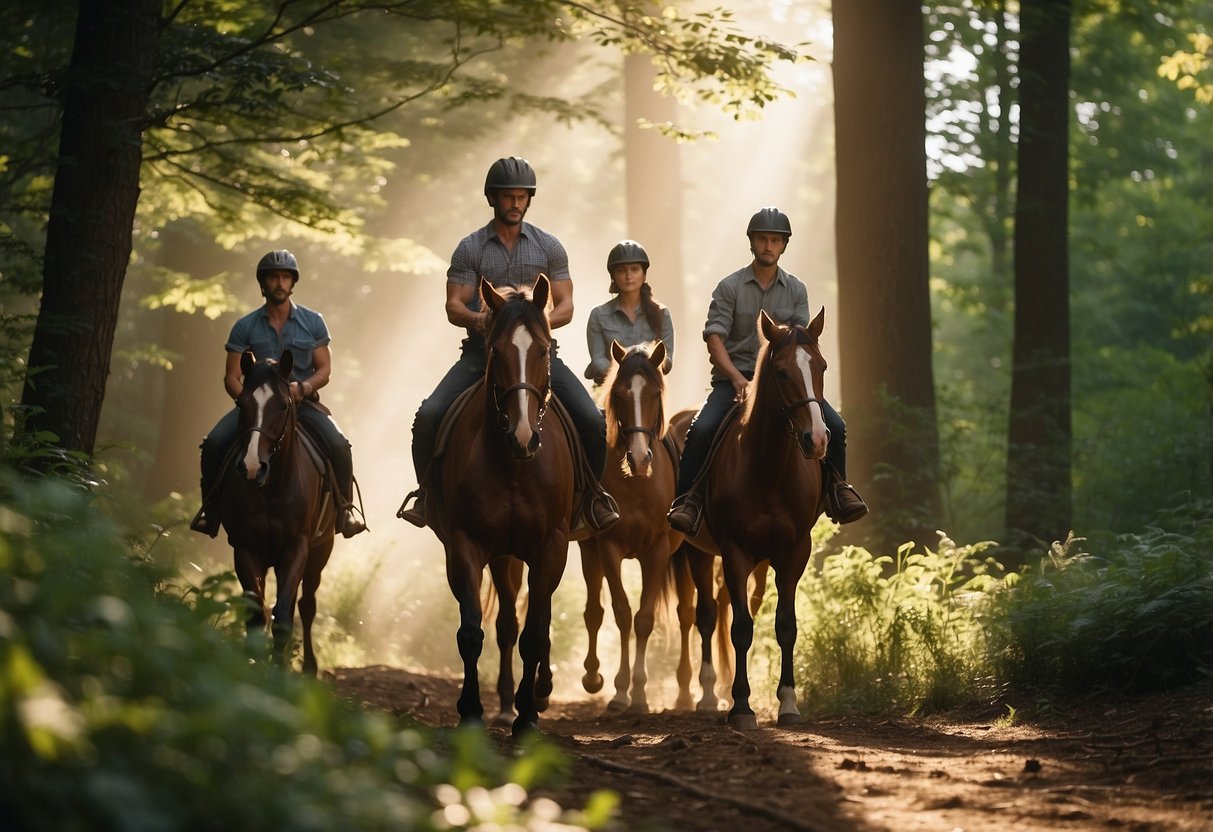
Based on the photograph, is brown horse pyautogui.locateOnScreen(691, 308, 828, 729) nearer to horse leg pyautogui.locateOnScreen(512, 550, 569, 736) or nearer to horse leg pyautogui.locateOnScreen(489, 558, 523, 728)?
horse leg pyautogui.locateOnScreen(512, 550, 569, 736)

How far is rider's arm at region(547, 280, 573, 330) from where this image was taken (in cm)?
878

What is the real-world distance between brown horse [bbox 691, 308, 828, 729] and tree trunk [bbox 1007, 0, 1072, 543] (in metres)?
6.72

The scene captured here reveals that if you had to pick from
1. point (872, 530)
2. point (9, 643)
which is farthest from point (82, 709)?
point (872, 530)

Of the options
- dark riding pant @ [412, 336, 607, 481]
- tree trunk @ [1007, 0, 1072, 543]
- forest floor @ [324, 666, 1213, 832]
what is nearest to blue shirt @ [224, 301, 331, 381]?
dark riding pant @ [412, 336, 607, 481]

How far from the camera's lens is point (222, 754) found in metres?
3.40

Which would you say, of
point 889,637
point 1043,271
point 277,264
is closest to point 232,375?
point 277,264

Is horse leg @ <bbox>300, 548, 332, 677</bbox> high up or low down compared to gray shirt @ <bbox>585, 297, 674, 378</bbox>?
down

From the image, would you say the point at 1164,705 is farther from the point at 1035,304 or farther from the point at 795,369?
the point at 1035,304

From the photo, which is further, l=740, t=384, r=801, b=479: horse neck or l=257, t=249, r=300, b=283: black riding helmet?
l=257, t=249, r=300, b=283: black riding helmet

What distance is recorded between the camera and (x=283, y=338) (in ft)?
35.1

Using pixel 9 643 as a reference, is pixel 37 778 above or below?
below

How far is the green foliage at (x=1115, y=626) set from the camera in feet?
28.5

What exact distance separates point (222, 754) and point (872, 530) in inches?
413

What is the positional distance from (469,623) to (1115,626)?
13.8ft
